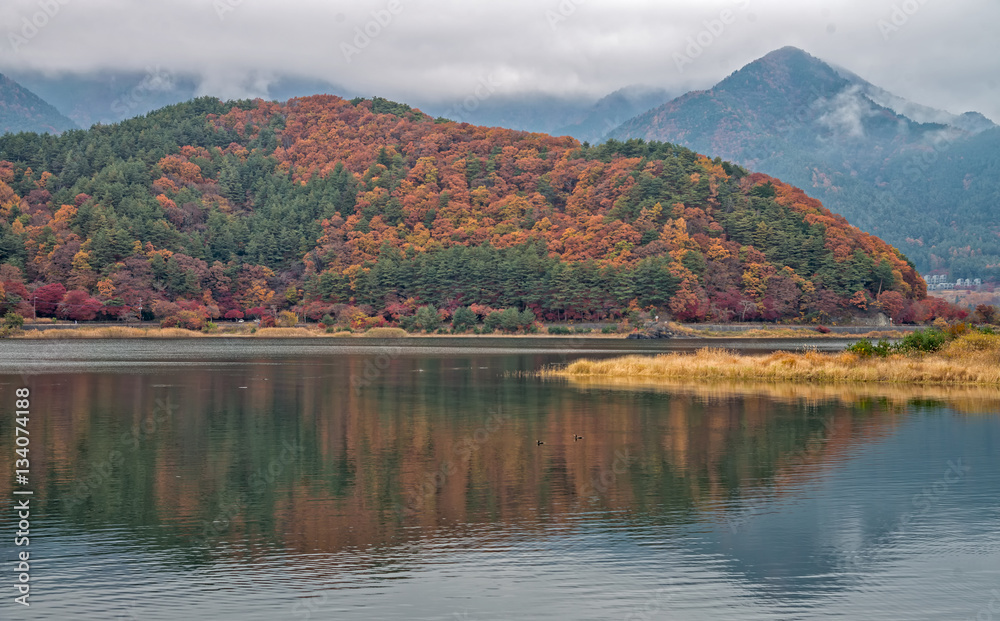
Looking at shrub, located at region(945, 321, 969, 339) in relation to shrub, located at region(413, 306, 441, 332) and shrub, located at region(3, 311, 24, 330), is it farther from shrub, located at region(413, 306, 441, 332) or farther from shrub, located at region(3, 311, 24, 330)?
shrub, located at region(3, 311, 24, 330)

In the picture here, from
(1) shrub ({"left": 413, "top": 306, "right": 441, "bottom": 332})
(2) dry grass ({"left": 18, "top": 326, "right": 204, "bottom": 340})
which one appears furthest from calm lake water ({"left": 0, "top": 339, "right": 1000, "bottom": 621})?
(1) shrub ({"left": 413, "top": 306, "right": 441, "bottom": 332})

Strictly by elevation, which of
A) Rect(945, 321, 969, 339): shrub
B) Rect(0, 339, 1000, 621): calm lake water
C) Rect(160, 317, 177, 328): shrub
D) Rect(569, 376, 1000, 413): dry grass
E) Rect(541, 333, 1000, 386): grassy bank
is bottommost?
Rect(0, 339, 1000, 621): calm lake water

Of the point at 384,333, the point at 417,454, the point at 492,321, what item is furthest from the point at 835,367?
the point at 384,333

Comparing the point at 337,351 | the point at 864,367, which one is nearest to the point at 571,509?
the point at 864,367

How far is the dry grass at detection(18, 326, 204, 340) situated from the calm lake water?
101 m

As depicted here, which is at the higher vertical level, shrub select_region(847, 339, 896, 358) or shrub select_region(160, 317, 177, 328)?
shrub select_region(160, 317, 177, 328)

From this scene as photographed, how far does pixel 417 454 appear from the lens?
2992 cm

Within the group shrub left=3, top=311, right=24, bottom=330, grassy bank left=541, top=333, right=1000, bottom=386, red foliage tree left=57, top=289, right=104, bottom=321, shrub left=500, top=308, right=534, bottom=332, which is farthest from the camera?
shrub left=500, top=308, right=534, bottom=332

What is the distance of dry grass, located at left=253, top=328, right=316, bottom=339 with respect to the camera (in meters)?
152

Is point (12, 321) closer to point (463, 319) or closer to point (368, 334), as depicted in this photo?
point (368, 334)

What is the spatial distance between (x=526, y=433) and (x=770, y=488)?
1198 cm

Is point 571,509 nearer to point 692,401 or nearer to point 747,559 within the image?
point 747,559

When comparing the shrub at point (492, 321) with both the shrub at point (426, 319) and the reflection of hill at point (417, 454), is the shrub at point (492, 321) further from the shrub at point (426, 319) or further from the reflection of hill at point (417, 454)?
the reflection of hill at point (417, 454)

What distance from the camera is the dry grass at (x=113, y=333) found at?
134875 millimetres
